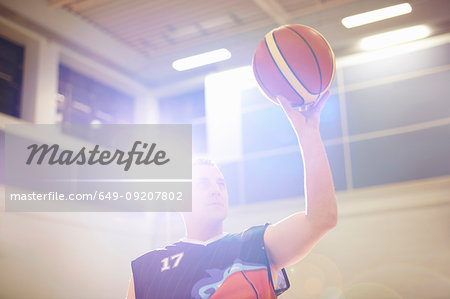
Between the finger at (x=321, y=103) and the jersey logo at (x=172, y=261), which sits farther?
the jersey logo at (x=172, y=261)

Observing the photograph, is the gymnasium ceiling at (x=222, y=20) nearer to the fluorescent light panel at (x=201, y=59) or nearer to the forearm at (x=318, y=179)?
the fluorescent light panel at (x=201, y=59)

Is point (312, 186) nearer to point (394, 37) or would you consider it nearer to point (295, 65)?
point (295, 65)

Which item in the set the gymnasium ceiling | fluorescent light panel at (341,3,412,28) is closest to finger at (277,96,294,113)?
the gymnasium ceiling

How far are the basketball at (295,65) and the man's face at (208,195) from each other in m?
0.45

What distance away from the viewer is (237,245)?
210cm

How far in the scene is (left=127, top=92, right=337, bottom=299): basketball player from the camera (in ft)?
5.53

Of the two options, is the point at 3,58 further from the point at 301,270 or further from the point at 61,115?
the point at 301,270

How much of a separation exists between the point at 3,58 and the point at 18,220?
152cm

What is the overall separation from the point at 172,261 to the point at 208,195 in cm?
31

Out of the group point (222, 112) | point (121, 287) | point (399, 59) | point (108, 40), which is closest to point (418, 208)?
Result: point (399, 59)

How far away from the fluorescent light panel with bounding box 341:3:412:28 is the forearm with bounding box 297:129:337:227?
384 cm

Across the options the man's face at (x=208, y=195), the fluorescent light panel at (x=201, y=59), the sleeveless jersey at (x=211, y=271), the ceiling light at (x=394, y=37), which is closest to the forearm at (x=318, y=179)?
the sleeveless jersey at (x=211, y=271)

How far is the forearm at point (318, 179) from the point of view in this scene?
166 cm

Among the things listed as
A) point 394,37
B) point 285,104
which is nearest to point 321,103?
point 285,104
